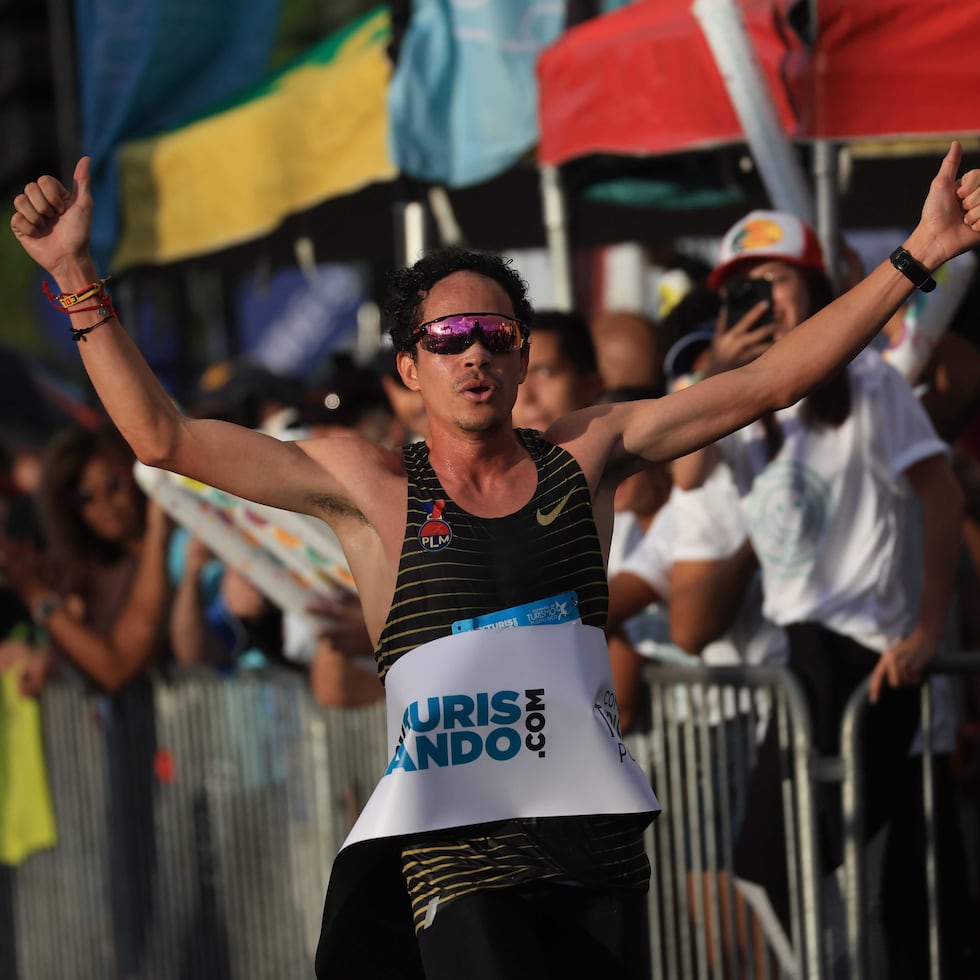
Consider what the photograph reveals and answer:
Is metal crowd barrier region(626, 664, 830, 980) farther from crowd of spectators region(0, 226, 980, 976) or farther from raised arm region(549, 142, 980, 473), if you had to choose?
raised arm region(549, 142, 980, 473)

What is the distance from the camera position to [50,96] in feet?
108

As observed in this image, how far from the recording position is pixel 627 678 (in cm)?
511

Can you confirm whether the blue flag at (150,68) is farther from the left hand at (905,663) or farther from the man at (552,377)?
the left hand at (905,663)

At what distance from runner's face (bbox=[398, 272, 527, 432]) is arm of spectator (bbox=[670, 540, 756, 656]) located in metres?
1.37

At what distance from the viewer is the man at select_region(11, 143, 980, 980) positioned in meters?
3.50

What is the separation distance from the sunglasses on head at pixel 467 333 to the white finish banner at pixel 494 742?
0.56 m

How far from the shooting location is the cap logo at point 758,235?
4.94 meters

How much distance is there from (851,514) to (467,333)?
153cm

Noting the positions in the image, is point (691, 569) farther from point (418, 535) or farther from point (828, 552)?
point (418, 535)

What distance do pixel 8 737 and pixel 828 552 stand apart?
14.7 feet

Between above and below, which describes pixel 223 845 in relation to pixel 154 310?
below

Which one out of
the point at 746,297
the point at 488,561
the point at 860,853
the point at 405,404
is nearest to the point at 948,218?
the point at 488,561

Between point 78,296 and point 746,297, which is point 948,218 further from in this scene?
point 78,296

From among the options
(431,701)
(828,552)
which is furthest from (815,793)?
(431,701)
